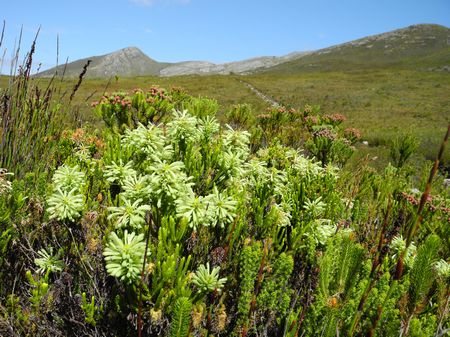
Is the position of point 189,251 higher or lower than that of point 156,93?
lower

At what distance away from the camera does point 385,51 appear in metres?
129

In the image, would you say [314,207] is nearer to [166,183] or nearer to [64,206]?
[166,183]

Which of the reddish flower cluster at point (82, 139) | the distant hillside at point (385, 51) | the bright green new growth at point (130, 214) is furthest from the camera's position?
the distant hillside at point (385, 51)

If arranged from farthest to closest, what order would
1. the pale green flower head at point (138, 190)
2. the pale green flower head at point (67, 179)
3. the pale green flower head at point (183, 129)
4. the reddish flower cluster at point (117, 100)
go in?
the reddish flower cluster at point (117, 100) < the pale green flower head at point (183, 129) < the pale green flower head at point (67, 179) < the pale green flower head at point (138, 190)

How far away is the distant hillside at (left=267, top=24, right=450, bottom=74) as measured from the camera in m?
107

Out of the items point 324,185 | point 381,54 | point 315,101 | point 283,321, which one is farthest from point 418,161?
point 381,54

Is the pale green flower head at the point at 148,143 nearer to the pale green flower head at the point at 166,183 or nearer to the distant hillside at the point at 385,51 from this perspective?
the pale green flower head at the point at 166,183

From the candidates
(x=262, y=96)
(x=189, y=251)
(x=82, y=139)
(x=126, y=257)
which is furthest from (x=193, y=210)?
(x=262, y=96)

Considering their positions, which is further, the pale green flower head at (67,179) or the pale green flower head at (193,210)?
the pale green flower head at (67,179)

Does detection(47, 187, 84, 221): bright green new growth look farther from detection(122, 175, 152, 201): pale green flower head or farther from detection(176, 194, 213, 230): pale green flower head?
detection(176, 194, 213, 230): pale green flower head

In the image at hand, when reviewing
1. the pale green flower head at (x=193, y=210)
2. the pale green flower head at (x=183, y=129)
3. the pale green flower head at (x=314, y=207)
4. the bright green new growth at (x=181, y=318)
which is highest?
the pale green flower head at (x=183, y=129)

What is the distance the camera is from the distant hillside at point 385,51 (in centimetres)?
10730

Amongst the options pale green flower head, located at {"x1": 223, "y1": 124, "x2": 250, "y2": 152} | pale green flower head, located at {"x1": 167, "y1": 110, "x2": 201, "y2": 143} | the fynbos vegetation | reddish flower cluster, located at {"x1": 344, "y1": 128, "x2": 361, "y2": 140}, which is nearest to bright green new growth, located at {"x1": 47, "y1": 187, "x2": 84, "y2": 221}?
the fynbos vegetation

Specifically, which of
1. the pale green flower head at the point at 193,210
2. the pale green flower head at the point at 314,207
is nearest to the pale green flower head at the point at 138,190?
the pale green flower head at the point at 193,210
